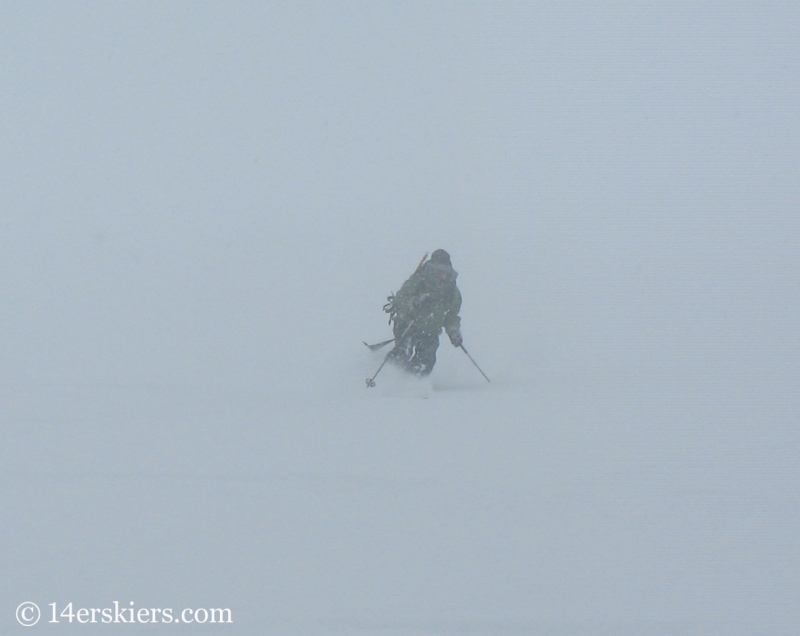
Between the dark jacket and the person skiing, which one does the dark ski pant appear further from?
the dark jacket

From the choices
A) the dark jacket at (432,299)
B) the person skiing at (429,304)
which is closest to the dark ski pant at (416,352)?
the person skiing at (429,304)

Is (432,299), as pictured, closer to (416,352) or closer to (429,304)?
(429,304)

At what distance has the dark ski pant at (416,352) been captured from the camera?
713cm

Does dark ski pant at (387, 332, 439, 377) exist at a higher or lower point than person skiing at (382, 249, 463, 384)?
lower

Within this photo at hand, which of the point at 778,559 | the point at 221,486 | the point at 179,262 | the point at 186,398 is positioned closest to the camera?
the point at 778,559

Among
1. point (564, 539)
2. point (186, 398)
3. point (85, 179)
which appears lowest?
point (564, 539)

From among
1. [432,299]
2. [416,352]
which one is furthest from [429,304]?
[416,352]

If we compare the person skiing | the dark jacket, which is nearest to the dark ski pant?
the person skiing

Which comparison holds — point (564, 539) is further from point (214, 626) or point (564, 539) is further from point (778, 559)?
point (214, 626)

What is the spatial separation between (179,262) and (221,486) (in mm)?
10115

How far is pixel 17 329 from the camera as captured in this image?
9211 mm

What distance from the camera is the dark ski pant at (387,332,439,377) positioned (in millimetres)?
7133

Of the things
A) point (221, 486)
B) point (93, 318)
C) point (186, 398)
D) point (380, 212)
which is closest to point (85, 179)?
point (380, 212)

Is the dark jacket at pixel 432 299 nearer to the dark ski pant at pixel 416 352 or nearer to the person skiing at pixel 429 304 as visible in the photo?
the person skiing at pixel 429 304
